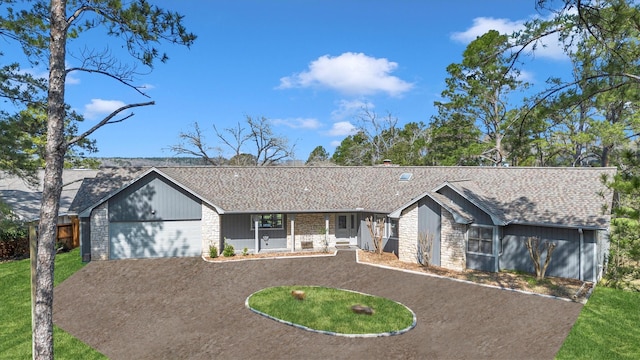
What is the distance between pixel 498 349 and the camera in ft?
33.4

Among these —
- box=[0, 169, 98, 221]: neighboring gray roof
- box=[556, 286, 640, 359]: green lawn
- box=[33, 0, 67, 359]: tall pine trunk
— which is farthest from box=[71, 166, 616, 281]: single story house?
box=[33, 0, 67, 359]: tall pine trunk

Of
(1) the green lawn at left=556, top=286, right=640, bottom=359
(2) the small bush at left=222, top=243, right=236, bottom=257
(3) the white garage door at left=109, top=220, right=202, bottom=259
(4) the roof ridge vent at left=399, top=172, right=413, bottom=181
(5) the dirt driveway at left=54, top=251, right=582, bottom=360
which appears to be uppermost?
(4) the roof ridge vent at left=399, top=172, right=413, bottom=181

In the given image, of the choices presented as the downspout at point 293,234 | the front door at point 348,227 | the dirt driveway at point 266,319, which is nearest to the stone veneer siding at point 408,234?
the dirt driveway at point 266,319

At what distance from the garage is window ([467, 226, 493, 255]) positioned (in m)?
15.3

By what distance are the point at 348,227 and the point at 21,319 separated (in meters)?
17.1

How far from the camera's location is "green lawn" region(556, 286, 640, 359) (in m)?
9.96

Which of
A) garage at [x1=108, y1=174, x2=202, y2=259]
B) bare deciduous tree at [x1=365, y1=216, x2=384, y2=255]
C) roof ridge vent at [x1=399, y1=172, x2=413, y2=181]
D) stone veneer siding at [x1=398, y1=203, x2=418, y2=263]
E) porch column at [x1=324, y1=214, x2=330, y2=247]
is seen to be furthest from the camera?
roof ridge vent at [x1=399, y1=172, x2=413, y2=181]

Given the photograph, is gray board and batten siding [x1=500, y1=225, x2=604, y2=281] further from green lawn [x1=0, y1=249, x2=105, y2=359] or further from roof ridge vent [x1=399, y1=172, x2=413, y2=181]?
green lawn [x1=0, y1=249, x2=105, y2=359]

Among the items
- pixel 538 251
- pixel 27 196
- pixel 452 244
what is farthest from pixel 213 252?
pixel 538 251

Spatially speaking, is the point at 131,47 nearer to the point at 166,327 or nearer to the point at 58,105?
the point at 58,105

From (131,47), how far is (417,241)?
52.8 ft

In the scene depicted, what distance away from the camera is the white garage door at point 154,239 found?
68.3 ft

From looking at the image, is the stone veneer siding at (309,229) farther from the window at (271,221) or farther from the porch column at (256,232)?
the porch column at (256,232)

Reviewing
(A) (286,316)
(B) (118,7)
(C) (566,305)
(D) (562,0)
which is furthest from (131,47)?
(C) (566,305)
